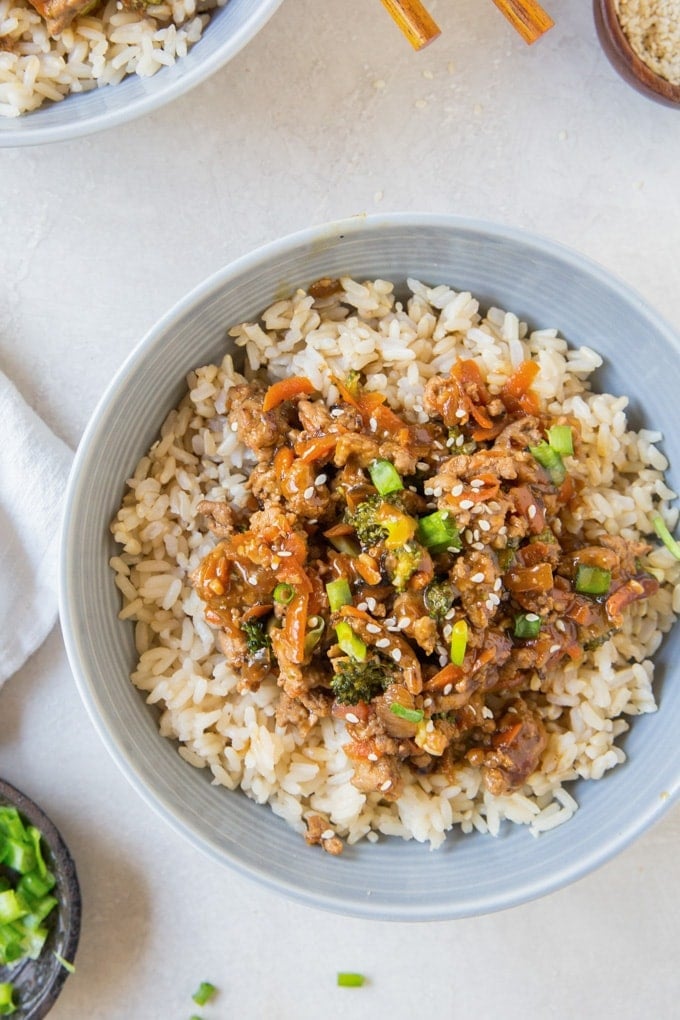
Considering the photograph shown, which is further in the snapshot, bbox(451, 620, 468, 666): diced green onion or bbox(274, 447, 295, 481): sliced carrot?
bbox(274, 447, 295, 481): sliced carrot

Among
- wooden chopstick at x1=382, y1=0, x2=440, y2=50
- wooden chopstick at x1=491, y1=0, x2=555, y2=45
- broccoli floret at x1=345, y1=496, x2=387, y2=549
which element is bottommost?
broccoli floret at x1=345, y1=496, x2=387, y2=549

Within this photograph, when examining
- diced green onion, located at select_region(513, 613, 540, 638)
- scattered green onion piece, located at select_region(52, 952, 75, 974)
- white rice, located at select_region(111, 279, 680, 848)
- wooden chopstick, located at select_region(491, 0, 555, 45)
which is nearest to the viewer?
diced green onion, located at select_region(513, 613, 540, 638)

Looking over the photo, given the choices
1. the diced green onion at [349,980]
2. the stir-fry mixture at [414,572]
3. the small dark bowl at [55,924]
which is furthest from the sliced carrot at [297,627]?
the diced green onion at [349,980]

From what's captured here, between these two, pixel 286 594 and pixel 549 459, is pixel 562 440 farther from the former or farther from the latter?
pixel 286 594

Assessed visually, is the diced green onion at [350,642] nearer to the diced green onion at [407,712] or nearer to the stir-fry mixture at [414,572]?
the stir-fry mixture at [414,572]

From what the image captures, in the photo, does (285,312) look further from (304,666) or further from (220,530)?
(304,666)

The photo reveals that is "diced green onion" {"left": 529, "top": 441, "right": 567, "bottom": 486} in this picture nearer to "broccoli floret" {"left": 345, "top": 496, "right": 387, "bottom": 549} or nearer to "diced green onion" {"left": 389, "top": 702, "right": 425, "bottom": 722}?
"broccoli floret" {"left": 345, "top": 496, "right": 387, "bottom": 549}

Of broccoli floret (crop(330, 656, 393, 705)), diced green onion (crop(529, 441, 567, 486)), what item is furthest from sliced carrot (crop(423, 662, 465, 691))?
diced green onion (crop(529, 441, 567, 486))
